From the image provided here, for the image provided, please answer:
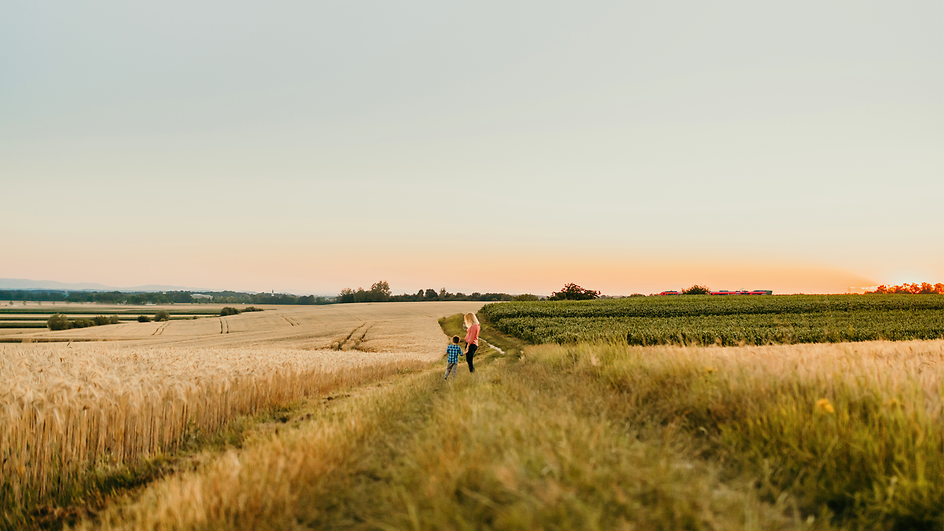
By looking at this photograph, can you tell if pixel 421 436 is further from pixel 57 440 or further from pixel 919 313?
pixel 919 313

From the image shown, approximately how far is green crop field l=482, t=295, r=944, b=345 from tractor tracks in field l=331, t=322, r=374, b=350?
13.2m

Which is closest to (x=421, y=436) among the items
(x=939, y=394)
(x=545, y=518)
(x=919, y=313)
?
(x=545, y=518)

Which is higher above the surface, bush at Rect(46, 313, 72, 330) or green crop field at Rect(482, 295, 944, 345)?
green crop field at Rect(482, 295, 944, 345)

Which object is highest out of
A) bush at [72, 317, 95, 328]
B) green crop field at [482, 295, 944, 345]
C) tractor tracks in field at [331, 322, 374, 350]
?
green crop field at [482, 295, 944, 345]

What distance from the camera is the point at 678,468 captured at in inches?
143

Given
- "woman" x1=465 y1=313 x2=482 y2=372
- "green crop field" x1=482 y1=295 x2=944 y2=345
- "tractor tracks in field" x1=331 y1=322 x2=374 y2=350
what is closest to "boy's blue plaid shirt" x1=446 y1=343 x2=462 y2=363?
"woman" x1=465 y1=313 x2=482 y2=372

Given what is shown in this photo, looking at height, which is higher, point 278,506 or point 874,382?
point 874,382

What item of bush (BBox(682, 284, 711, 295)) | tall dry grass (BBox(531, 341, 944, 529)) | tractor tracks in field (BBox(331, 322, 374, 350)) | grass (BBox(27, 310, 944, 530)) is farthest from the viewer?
bush (BBox(682, 284, 711, 295))

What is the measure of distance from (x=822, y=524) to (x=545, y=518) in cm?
234

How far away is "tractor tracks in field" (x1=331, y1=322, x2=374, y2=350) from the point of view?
36438mm

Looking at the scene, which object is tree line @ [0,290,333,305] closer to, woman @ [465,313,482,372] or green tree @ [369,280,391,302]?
green tree @ [369,280,391,302]

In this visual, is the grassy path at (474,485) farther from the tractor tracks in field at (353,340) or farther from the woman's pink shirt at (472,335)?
the tractor tracks in field at (353,340)

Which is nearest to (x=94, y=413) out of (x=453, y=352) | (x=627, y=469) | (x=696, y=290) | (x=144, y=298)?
(x=627, y=469)

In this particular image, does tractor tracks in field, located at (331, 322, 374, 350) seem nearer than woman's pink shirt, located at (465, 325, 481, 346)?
No
